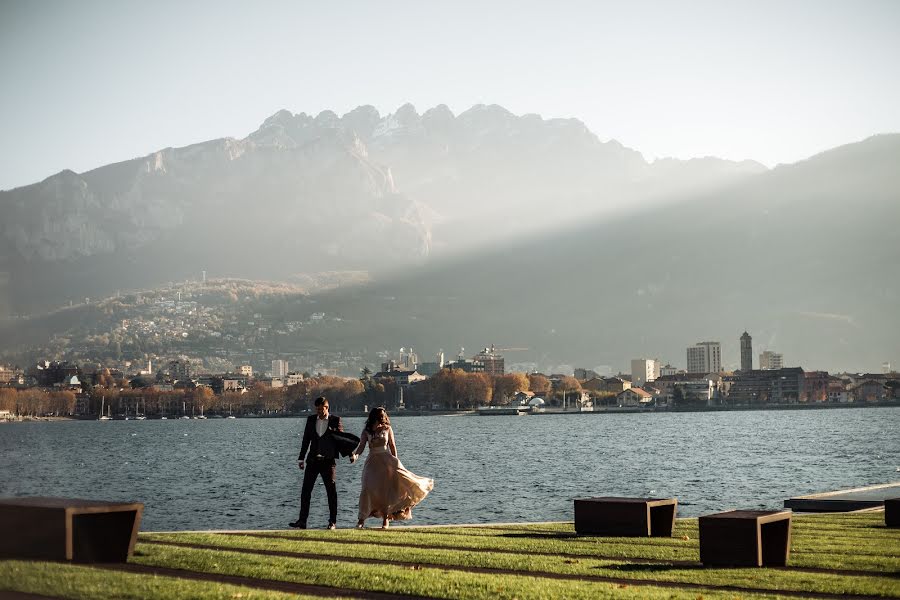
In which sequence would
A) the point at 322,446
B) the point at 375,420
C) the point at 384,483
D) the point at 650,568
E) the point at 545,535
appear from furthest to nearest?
the point at 322,446, the point at 384,483, the point at 375,420, the point at 545,535, the point at 650,568

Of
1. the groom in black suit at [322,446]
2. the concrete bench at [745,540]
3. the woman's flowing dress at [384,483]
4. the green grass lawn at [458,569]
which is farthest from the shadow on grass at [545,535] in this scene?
the concrete bench at [745,540]

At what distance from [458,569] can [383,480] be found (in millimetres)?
7842

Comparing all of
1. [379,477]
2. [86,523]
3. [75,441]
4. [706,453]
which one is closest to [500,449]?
[706,453]

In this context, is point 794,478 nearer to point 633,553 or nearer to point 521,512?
point 521,512

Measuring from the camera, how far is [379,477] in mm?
25672

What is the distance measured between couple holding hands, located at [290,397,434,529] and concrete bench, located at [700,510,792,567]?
810cm

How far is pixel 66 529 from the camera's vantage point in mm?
17047

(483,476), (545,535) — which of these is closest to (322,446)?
(545,535)

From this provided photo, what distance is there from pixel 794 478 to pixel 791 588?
65.1 metres

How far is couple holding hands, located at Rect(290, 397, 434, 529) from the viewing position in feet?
83.9

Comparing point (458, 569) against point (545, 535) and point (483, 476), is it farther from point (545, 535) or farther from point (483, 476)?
point (483, 476)

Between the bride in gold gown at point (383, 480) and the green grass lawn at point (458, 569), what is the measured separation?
1.23 meters

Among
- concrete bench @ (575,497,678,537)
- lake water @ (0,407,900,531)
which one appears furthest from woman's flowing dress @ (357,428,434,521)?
lake water @ (0,407,900,531)

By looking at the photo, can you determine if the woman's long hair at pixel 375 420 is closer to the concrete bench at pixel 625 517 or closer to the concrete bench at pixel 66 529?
the concrete bench at pixel 625 517
